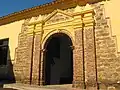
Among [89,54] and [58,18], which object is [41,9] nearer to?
[58,18]

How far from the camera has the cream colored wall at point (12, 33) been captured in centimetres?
1226

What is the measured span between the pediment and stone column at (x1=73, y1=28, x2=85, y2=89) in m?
1.11

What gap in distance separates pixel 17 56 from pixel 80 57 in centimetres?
433

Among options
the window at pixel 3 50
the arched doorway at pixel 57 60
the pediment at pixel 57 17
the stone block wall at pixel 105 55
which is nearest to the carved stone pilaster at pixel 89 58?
the stone block wall at pixel 105 55

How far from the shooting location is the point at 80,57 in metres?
9.34

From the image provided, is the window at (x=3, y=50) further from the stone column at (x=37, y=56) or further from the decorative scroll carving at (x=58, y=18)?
the decorative scroll carving at (x=58, y=18)

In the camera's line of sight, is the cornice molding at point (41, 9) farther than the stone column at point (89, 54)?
Yes

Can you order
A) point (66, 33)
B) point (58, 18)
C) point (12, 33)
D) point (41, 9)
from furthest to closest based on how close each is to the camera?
point (12, 33)
point (41, 9)
point (58, 18)
point (66, 33)

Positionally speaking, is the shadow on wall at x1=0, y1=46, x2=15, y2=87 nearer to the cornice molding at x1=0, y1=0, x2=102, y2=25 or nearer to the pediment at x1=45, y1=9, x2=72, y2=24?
the cornice molding at x1=0, y1=0, x2=102, y2=25

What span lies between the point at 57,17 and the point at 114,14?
3.14 meters

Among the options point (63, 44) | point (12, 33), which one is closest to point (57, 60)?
point (63, 44)

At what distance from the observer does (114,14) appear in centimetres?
905

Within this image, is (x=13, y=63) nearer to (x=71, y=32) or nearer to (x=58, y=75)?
(x=58, y=75)

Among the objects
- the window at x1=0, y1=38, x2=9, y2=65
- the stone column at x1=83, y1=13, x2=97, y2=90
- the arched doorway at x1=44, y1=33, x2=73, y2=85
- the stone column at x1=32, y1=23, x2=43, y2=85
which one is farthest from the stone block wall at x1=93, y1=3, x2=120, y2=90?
the window at x1=0, y1=38, x2=9, y2=65
